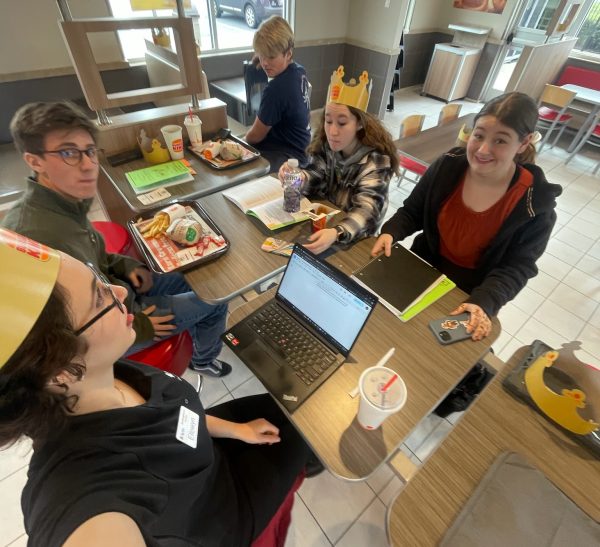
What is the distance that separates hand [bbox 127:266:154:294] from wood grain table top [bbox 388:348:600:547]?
4.16 feet

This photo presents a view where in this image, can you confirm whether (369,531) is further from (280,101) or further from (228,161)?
(280,101)

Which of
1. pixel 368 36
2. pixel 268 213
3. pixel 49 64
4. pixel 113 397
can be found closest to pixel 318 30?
pixel 368 36

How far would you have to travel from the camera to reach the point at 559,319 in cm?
228

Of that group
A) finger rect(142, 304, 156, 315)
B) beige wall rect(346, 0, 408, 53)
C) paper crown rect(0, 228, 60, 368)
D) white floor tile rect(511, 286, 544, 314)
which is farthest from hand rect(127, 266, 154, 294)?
Result: beige wall rect(346, 0, 408, 53)

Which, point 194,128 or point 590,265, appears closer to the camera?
point 194,128

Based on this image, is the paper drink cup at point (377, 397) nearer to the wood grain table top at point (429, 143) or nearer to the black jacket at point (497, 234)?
the black jacket at point (497, 234)

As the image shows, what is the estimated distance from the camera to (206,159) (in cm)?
181

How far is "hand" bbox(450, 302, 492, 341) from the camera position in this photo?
3.43 ft

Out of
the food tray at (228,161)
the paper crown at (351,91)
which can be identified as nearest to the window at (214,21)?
the food tray at (228,161)

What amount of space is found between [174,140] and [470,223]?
5.05 ft

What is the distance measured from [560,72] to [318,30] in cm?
354

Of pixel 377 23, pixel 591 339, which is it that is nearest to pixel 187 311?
pixel 591 339

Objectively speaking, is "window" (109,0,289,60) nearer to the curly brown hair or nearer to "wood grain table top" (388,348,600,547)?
the curly brown hair

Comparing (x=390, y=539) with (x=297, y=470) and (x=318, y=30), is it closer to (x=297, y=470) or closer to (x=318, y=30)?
(x=297, y=470)
